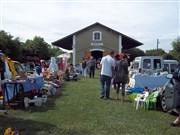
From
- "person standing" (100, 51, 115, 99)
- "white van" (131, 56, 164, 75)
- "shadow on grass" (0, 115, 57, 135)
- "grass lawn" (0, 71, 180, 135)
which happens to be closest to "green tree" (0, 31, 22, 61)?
"white van" (131, 56, 164, 75)

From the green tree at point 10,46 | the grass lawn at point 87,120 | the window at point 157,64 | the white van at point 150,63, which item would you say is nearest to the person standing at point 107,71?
the grass lawn at point 87,120

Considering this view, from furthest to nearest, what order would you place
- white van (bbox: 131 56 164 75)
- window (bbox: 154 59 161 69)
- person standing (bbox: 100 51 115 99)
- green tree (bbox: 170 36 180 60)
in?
green tree (bbox: 170 36 180 60) → window (bbox: 154 59 161 69) → white van (bbox: 131 56 164 75) → person standing (bbox: 100 51 115 99)

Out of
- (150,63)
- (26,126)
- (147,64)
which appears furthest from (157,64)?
(26,126)

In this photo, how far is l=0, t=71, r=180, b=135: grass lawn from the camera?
6.77 metres

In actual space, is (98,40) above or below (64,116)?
above

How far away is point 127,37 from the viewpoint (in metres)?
41.1

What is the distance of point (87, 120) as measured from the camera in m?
7.79

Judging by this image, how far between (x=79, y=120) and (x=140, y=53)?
69.4 m

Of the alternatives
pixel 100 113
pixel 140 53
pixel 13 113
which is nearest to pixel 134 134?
pixel 100 113

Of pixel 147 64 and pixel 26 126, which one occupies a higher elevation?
pixel 147 64

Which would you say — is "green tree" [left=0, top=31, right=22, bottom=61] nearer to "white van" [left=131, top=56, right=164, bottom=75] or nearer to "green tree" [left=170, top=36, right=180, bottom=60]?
"white van" [left=131, top=56, right=164, bottom=75]

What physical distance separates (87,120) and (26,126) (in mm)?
1621

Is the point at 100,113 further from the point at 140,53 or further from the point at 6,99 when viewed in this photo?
the point at 140,53

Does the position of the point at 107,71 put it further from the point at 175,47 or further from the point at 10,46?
the point at 175,47
